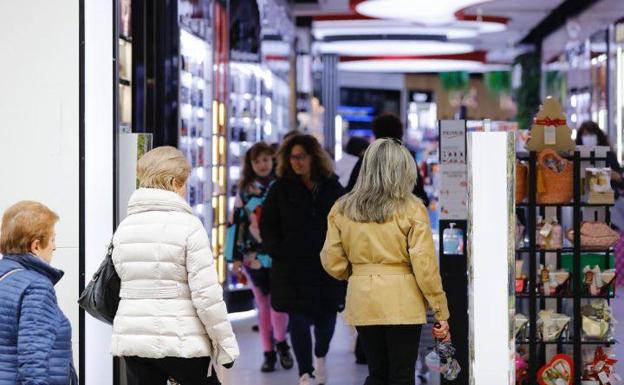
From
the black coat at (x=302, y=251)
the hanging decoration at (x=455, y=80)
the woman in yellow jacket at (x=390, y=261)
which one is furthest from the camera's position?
the hanging decoration at (x=455, y=80)

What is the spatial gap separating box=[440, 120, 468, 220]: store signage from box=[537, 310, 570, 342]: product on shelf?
2.37ft

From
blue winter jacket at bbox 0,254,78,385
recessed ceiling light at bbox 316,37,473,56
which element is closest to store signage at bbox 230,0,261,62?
blue winter jacket at bbox 0,254,78,385

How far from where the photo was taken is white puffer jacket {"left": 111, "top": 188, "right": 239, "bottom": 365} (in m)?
4.36

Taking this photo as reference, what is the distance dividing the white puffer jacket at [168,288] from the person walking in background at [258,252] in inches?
135

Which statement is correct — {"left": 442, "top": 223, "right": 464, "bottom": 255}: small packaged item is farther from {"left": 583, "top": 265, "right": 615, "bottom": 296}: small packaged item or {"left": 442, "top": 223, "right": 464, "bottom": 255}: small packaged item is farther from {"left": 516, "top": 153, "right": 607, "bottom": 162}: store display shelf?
{"left": 583, "top": 265, "right": 615, "bottom": 296}: small packaged item

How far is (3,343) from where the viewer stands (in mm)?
3971

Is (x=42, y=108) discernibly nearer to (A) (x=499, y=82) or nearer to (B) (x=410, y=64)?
(B) (x=410, y=64)

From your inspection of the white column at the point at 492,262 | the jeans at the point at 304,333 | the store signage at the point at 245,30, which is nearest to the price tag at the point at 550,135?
the jeans at the point at 304,333

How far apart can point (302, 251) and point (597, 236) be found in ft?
5.57

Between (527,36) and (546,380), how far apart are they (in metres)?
20.6

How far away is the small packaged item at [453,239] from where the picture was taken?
669 centimetres

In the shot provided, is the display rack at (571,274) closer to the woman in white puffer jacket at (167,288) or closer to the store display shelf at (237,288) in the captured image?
the woman in white puffer jacket at (167,288)

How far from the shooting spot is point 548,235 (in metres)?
6.62

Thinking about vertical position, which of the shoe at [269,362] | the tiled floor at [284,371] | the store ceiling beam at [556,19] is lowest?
the tiled floor at [284,371]
